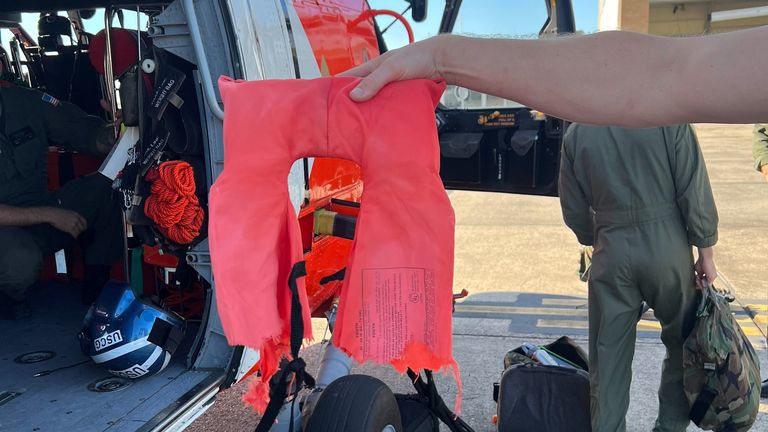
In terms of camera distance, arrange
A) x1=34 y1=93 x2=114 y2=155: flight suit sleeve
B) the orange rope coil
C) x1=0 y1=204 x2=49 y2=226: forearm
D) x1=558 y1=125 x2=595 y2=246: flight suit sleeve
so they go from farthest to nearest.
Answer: x1=34 y1=93 x2=114 y2=155: flight suit sleeve
x1=0 y1=204 x2=49 y2=226: forearm
x1=558 y1=125 x2=595 y2=246: flight suit sleeve
the orange rope coil

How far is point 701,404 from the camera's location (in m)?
3.00

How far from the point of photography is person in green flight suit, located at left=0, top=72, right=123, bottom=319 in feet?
11.1

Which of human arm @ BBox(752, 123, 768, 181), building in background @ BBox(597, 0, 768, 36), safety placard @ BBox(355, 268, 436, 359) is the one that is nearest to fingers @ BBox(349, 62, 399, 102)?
safety placard @ BBox(355, 268, 436, 359)

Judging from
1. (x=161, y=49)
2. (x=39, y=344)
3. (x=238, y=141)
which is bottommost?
(x=39, y=344)

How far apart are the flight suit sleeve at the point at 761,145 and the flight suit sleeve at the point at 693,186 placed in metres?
1.80

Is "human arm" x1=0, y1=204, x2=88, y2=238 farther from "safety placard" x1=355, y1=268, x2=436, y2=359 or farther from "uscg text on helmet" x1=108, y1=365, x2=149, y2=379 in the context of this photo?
"safety placard" x1=355, y1=268, x2=436, y2=359

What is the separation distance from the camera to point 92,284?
3.76m

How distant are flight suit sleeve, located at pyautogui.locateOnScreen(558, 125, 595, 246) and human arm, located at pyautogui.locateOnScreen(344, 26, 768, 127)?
2124mm

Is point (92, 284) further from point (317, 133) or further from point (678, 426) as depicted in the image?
point (678, 426)

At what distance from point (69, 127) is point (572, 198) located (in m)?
2.95

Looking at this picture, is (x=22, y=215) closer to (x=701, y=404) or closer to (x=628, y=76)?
(x=628, y=76)

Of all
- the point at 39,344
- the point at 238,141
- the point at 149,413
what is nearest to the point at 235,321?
the point at 238,141

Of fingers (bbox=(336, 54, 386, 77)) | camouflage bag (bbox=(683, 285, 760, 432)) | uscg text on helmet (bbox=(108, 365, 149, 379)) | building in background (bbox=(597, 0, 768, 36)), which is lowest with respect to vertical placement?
camouflage bag (bbox=(683, 285, 760, 432))

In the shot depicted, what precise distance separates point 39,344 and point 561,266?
16.4ft
